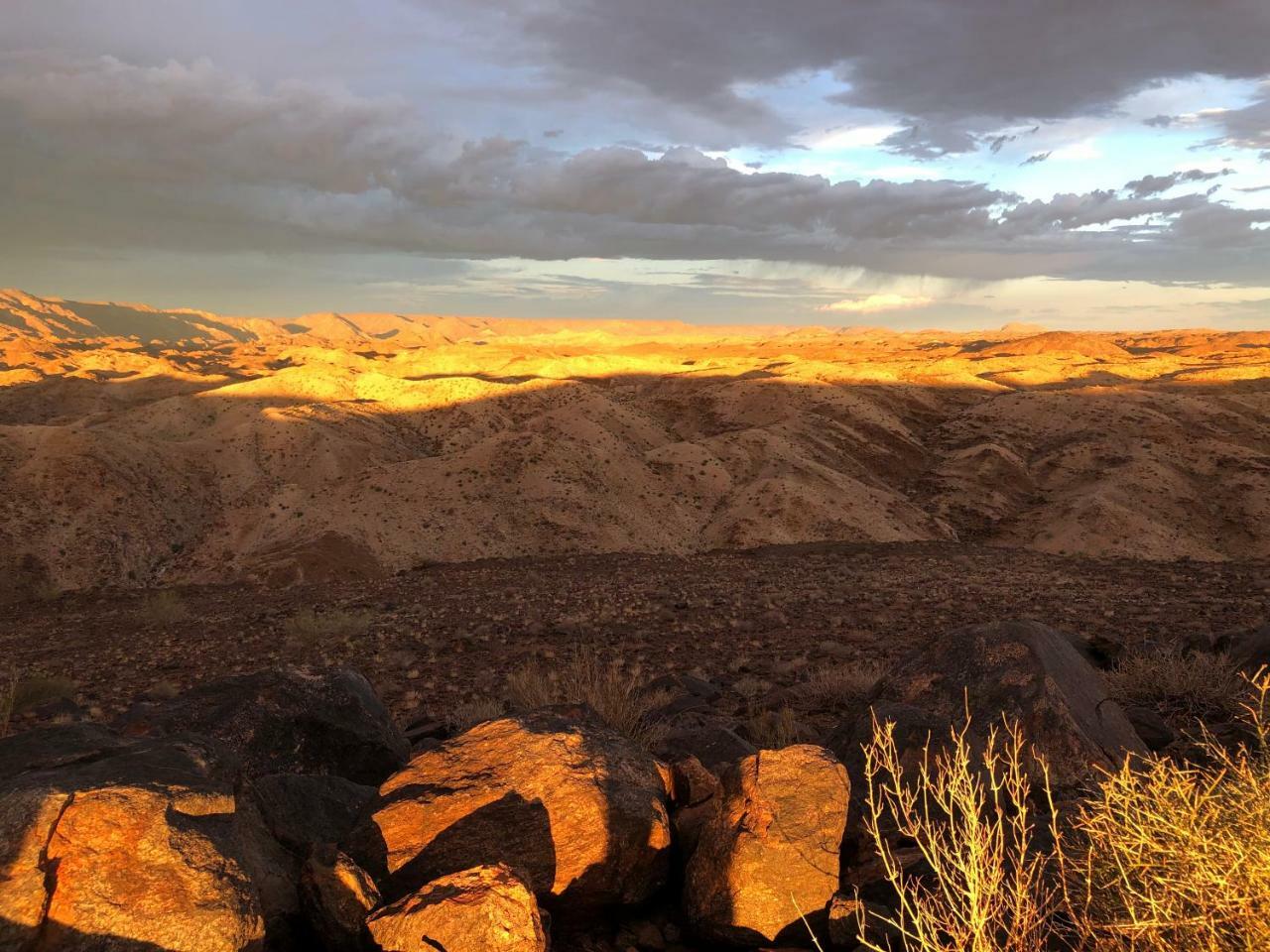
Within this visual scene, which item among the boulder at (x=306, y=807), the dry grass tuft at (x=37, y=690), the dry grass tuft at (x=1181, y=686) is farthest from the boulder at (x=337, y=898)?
the dry grass tuft at (x=37, y=690)

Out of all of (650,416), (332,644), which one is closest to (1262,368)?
(650,416)

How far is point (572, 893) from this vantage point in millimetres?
4027

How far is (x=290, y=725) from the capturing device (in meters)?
5.91

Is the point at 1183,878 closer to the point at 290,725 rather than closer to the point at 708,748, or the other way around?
the point at 708,748

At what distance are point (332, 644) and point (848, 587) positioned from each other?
36.3ft

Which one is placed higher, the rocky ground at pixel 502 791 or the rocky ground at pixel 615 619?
the rocky ground at pixel 502 791

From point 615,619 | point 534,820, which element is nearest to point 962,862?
point 534,820

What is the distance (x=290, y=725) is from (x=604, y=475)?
24774mm

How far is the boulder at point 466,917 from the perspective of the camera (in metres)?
3.16

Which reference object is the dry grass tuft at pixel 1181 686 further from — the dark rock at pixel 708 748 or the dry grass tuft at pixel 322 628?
the dry grass tuft at pixel 322 628

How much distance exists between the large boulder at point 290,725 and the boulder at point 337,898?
2296mm

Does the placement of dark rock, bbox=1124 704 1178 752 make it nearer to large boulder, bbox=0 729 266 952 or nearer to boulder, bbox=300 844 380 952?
boulder, bbox=300 844 380 952

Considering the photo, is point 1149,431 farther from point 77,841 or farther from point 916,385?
point 77,841

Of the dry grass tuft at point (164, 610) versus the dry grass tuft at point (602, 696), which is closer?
the dry grass tuft at point (602, 696)
